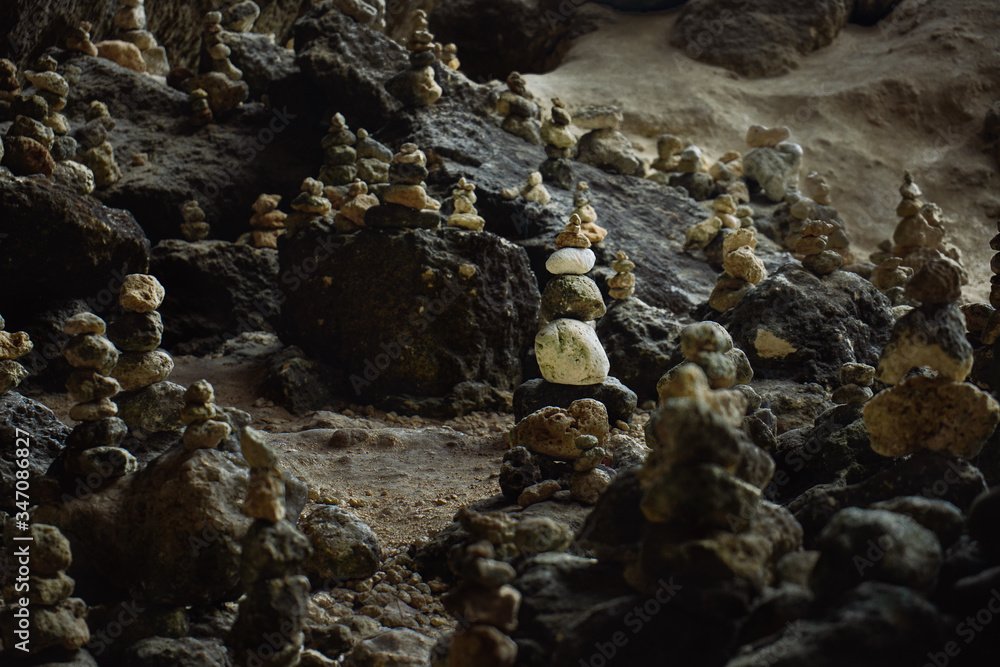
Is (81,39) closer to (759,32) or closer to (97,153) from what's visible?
(97,153)

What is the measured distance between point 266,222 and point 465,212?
2.29 meters

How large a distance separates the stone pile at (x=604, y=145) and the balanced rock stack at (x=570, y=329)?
3.91m

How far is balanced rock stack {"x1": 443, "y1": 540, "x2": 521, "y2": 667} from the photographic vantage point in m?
1.98

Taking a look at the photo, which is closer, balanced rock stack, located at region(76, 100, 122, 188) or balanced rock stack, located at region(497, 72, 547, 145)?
balanced rock stack, located at region(76, 100, 122, 188)

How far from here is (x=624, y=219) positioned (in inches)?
324

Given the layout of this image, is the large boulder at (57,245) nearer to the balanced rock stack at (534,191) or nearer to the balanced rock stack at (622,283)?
the balanced rock stack at (534,191)

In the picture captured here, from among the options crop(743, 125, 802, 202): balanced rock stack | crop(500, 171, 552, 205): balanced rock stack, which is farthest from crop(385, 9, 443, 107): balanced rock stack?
crop(743, 125, 802, 202): balanced rock stack

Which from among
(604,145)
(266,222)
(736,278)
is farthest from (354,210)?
(604,145)

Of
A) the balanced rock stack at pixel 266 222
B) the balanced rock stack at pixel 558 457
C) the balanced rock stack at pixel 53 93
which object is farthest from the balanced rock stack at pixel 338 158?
the balanced rock stack at pixel 558 457

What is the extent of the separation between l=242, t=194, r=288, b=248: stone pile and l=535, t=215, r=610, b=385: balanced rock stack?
3307 mm

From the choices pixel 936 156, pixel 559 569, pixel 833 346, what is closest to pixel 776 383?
pixel 833 346

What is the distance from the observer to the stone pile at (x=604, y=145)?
356 inches

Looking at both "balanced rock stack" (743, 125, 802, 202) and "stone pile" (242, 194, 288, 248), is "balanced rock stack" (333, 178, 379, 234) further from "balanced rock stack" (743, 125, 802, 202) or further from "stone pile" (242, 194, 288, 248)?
"balanced rock stack" (743, 125, 802, 202)

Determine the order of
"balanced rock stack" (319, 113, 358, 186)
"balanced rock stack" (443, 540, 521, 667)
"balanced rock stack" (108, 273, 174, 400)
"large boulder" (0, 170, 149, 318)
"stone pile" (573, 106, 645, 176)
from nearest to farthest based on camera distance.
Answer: "balanced rock stack" (443, 540, 521, 667), "balanced rock stack" (108, 273, 174, 400), "large boulder" (0, 170, 149, 318), "balanced rock stack" (319, 113, 358, 186), "stone pile" (573, 106, 645, 176)
